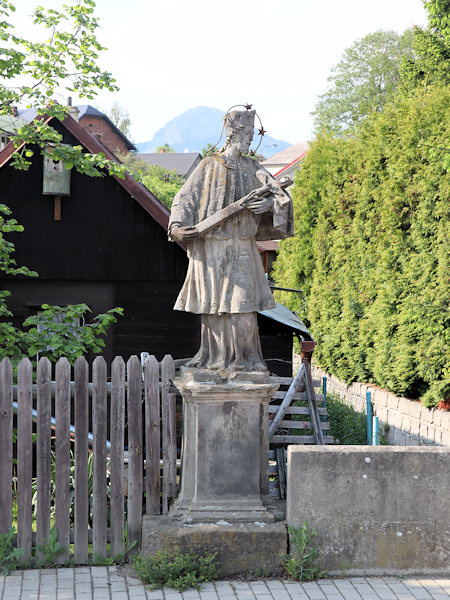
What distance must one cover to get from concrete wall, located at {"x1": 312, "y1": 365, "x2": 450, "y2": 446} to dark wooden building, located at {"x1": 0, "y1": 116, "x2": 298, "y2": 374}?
1822 millimetres

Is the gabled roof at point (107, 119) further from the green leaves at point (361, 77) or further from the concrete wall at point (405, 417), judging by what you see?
the concrete wall at point (405, 417)

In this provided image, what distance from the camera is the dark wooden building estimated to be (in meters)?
11.5

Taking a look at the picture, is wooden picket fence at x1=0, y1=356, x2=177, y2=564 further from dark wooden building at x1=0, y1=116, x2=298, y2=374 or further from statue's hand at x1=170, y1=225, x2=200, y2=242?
dark wooden building at x1=0, y1=116, x2=298, y2=374

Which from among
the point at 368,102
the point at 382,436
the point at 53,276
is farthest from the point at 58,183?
the point at 368,102

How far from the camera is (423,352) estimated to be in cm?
1041

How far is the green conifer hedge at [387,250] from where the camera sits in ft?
33.7

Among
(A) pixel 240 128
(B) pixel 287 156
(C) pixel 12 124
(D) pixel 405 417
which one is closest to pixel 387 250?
(D) pixel 405 417

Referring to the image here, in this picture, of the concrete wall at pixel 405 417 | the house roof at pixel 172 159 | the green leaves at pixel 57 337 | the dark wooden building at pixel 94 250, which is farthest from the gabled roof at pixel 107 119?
the green leaves at pixel 57 337

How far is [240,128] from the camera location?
562 cm

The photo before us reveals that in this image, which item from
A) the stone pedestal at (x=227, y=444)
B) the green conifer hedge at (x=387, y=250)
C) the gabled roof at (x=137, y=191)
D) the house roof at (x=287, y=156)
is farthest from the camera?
the house roof at (x=287, y=156)

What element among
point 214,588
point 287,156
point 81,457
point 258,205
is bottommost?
point 214,588

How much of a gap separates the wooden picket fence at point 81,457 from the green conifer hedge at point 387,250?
17.9ft

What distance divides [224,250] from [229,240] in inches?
3.3

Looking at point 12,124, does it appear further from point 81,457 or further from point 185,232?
point 81,457
